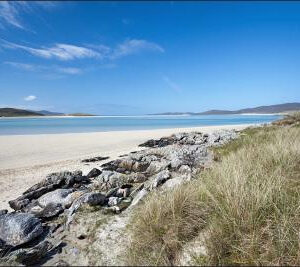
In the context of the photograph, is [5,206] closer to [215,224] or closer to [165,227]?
[165,227]

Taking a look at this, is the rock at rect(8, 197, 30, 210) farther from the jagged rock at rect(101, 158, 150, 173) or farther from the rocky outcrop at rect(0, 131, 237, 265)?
the jagged rock at rect(101, 158, 150, 173)

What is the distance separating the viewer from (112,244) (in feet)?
12.1

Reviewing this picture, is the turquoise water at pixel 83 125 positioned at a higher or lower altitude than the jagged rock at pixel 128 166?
lower

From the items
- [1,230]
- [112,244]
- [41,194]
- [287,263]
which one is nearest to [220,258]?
[287,263]

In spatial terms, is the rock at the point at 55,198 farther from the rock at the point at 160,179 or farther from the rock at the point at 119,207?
the rock at the point at 160,179

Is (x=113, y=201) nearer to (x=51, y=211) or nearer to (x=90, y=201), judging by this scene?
(x=90, y=201)

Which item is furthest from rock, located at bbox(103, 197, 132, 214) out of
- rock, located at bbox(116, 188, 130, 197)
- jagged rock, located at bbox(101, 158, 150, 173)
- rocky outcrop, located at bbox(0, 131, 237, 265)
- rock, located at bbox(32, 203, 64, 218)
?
jagged rock, located at bbox(101, 158, 150, 173)

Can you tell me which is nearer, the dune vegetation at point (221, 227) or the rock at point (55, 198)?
the dune vegetation at point (221, 227)

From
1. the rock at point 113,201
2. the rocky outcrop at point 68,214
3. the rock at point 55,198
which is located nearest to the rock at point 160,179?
the rocky outcrop at point 68,214

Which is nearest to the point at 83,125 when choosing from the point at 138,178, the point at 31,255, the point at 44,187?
the point at 44,187

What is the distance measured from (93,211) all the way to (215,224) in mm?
2289

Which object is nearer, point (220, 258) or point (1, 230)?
point (220, 258)

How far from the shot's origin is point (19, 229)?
4.32 meters

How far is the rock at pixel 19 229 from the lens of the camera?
4199 millimetres
